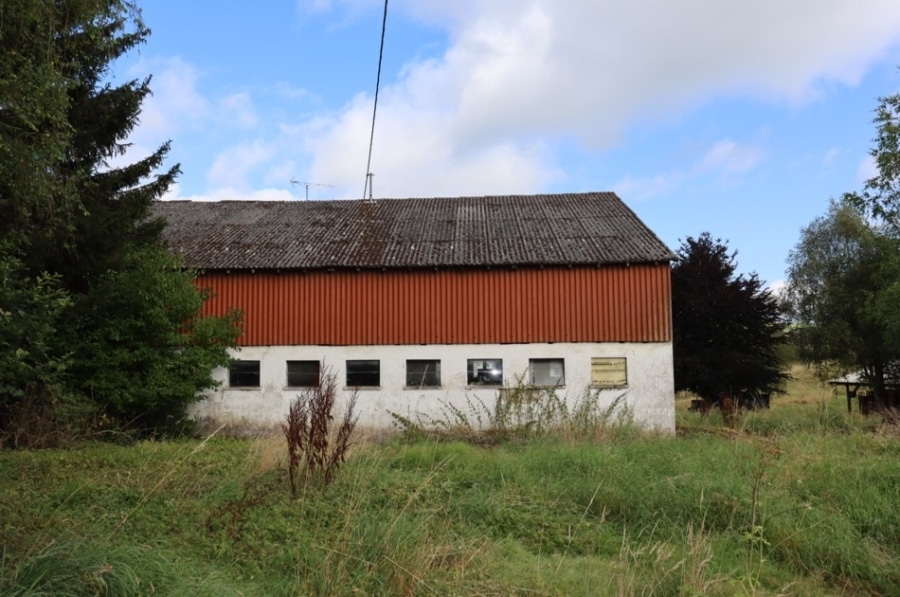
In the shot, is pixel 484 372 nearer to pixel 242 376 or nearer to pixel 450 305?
pixel 450 305

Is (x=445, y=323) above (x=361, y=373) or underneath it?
above

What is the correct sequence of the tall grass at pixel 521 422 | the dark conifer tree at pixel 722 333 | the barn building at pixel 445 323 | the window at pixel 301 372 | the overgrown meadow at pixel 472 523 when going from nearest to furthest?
the overgrown meadow at pixel 472 523
the tall grass at pixel 521 422
the barn building at pixel 445 323
the window at pixel 301 372
the dark conifer tree at pixel 722 333

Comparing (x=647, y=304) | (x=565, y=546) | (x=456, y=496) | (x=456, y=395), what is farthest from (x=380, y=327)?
(x=565, y=546)

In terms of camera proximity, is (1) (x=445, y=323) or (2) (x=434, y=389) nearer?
(2) (x=434, y=389)

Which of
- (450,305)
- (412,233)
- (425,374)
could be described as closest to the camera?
(425,374)

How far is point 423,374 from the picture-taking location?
59.3ft

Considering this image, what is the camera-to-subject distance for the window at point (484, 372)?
17.9m

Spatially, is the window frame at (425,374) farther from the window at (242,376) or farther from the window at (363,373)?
the window at (242,376)

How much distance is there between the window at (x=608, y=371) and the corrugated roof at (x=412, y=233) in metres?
2.73

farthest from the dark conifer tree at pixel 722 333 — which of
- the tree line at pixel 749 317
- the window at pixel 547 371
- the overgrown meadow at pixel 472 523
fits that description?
the overgrown meadow at pixel 472 523

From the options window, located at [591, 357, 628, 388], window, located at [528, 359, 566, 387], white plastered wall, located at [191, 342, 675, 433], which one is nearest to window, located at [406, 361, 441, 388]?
white plastered wall, located at [191, 342, 675, 433]

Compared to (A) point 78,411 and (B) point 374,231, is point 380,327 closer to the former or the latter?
(B) point 374,231

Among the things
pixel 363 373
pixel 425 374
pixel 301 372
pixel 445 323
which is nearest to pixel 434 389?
pixel 425 374

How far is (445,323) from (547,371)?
313 cm
